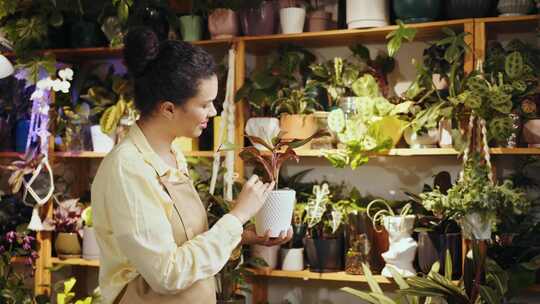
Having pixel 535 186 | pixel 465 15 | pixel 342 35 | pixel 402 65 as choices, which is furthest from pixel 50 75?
pixel 535 186

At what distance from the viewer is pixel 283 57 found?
3406 millimetres

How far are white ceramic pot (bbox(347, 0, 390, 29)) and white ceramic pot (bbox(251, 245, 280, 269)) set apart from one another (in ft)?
3.51

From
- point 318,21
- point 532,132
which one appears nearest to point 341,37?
point 318,21

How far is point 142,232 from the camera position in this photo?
1651 mm

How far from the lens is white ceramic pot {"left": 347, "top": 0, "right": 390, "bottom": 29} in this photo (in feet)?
10.3

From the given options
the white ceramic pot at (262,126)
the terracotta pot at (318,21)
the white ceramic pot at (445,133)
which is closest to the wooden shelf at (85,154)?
the white ceramic pot at (262,126)

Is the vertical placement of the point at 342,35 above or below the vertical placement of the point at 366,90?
above

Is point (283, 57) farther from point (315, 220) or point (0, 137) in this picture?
point (0, 137)

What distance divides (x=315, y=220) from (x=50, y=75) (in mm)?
1490

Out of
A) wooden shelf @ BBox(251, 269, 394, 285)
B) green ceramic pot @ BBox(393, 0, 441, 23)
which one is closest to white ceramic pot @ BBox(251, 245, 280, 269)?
wooden shelf @ BBox(251, 269, 394, 285)

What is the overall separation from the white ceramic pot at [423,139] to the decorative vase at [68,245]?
5.67ft

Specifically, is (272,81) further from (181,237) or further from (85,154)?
(181,237)

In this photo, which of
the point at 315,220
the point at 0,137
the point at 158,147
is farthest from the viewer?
the point at 0,137

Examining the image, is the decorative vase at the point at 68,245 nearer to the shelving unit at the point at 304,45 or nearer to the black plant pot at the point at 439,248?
the shelving unit at the point at 304,45
